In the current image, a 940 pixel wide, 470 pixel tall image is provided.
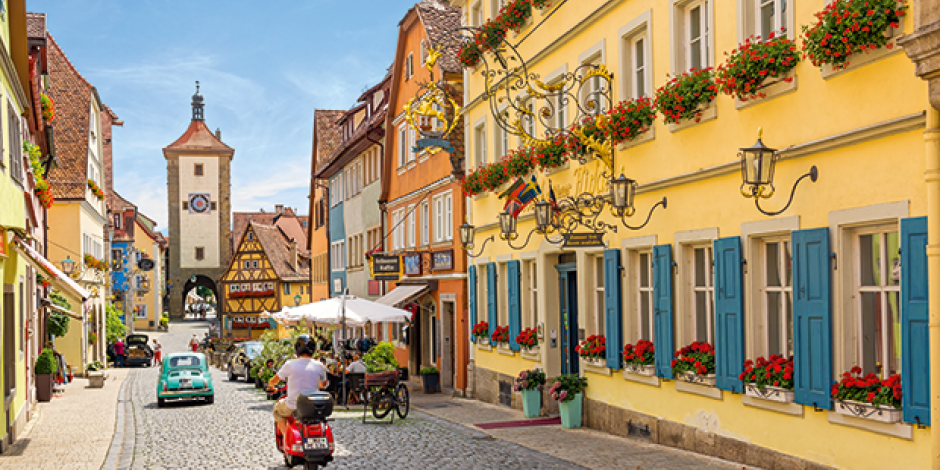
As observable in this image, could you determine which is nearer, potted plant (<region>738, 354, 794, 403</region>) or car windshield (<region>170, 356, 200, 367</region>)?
potted plant (<region>738, 354, 794, 403</region>)

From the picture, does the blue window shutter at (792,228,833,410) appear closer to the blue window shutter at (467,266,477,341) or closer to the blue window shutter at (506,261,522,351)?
the blue window shutter at (506,261,522,351)

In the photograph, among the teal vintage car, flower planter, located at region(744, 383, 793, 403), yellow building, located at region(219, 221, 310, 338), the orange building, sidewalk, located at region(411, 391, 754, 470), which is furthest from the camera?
yellow building, located at region(219, 221, 310, 338)

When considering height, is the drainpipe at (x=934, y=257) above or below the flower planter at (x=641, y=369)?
above

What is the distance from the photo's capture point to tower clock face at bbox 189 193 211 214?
94000 millimetres

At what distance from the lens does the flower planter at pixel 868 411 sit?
26.8ft

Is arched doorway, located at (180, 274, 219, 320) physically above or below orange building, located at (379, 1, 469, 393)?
below

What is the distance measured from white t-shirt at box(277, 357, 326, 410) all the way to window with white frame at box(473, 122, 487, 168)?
10.5 metres

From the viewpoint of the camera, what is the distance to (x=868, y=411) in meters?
8.48

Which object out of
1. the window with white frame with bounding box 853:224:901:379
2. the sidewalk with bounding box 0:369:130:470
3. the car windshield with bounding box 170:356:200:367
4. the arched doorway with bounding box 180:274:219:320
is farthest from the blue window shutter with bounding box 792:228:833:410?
the arched doorway with bounding box 180:274:219:320

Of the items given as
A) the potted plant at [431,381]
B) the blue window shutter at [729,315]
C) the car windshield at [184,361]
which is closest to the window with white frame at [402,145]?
the potted plant at [431,381]

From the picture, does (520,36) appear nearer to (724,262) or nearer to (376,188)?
(724,262)

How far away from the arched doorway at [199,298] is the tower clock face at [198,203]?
623 cm

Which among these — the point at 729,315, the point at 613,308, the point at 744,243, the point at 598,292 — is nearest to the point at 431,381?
the point at 598,292

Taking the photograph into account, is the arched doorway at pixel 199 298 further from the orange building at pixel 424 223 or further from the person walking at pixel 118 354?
the orange building at pixel 424 223
